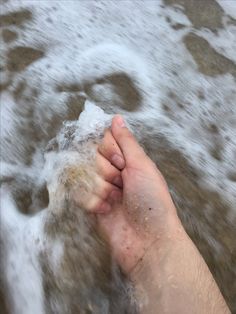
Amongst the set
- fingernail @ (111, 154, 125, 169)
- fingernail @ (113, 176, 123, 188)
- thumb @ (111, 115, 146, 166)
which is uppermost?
thumb @ (111, 115, 146, 166)

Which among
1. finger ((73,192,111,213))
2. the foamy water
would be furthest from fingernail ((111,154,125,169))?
the foamy water

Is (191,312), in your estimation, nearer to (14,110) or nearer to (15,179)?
(15,179)

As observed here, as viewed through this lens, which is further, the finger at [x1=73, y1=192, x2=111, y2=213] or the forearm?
the finger at [x1=73, y1=192, x2=111, y2=213]

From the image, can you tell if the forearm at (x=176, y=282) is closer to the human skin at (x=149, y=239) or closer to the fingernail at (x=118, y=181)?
the human skin at (x=149, y=239)

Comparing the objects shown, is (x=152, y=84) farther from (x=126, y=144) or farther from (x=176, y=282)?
(x=176, y=282)

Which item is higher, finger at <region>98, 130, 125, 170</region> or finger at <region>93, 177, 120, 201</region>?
finger at <region>98, 130, 125, 170</region>

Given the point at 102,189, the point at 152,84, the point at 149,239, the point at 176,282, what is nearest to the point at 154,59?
the point at 152,84

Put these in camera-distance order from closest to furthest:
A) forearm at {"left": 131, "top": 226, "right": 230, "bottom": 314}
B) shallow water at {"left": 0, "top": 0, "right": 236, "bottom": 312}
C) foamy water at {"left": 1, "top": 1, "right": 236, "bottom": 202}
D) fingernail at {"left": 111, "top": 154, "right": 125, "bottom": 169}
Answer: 1. forearm at {"left": 131, "top": 226, "right": 230, "bottom": 314}
2. fingernail at {"left": 111, "top": 154, "right": 125, "bottom": 169}
3. shallow water at {"left": 0, "top": 0, "right": 236, "bottom": 312}
4. foamy water at {"left": 1, "top": 1, "right": 236, "bottom": 202}

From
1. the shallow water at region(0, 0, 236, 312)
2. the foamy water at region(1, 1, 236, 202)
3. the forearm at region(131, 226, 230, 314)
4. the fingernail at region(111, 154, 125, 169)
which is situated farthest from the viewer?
the foamy water at region(1, 1, 236, 202)

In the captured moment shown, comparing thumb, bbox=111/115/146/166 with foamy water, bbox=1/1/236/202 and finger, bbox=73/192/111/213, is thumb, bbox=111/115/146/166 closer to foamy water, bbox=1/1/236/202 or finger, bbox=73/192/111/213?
finger, bbox=73/192/111/213
